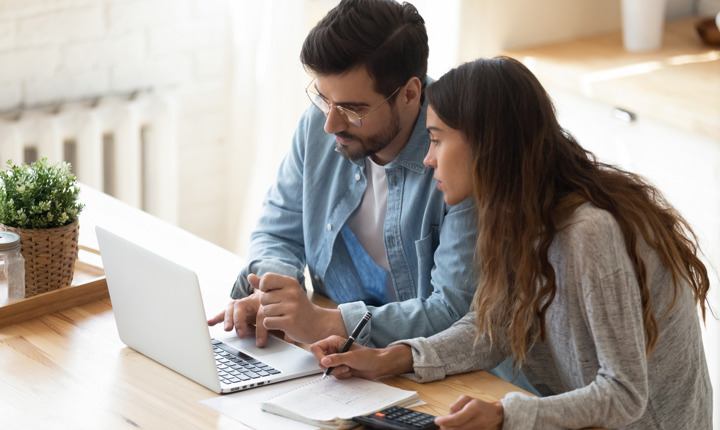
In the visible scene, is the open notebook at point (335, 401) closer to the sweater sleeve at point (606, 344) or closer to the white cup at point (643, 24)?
the sweater sleeve at point (606, 344)

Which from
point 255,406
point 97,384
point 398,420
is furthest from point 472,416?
point 97,384

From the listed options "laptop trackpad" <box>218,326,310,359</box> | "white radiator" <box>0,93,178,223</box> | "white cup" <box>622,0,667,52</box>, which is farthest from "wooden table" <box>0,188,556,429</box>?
"white cup" <box>622,0,667,52</box>

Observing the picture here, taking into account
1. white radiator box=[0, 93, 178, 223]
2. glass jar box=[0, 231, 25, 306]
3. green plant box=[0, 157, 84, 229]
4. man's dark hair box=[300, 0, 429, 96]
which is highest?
man's dark hair box=[300, 0, 429, 96]

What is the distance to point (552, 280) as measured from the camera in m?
1.43

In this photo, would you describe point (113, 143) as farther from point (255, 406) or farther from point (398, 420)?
point (398, 420)

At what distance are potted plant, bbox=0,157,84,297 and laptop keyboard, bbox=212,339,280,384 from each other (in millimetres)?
348

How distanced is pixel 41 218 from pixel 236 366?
0.45 m

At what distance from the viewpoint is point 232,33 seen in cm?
321

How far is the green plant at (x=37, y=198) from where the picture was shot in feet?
5.46

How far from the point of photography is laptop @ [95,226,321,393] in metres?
1.42

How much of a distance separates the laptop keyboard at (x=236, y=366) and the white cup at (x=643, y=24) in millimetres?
1767

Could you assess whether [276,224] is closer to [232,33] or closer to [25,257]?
[25,257]

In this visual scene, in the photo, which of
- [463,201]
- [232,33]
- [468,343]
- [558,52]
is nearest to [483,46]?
[558,52]

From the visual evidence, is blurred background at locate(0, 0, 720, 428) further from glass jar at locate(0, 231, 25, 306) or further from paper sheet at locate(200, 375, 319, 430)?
paper sheet at locate(200, 375, 319, 430)
